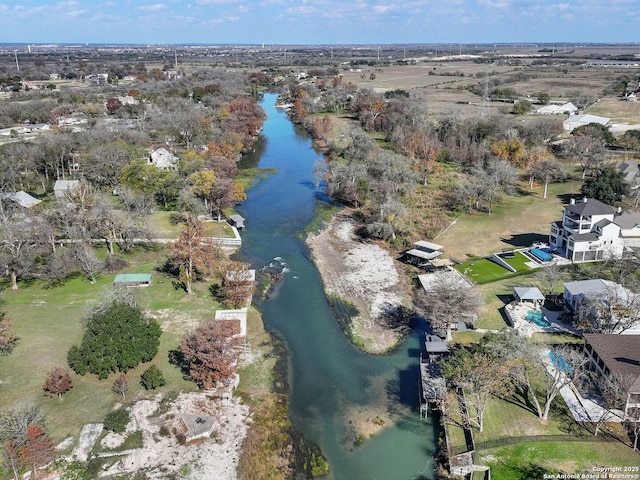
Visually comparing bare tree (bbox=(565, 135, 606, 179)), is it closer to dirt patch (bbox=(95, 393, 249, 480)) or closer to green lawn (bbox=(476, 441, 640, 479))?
green lawn (bbox=(476, 441, 640, 479))

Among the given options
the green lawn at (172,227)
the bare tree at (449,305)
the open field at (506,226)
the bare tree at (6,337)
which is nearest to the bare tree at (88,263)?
the bare tree at (6,337)

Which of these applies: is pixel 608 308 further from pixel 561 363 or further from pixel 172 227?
pixel 172 227

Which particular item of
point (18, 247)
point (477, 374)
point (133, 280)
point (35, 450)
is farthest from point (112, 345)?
point (477, 374)

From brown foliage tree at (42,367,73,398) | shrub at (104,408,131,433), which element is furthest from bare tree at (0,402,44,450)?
shrub at (104,408,131,433)

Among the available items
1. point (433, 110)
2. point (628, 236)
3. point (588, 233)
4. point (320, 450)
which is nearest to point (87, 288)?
point (320, 450)

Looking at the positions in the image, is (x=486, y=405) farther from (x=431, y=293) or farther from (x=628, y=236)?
(x=628, y=236)

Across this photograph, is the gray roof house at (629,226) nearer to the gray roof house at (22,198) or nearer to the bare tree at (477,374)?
the bare tree at (477,374)
